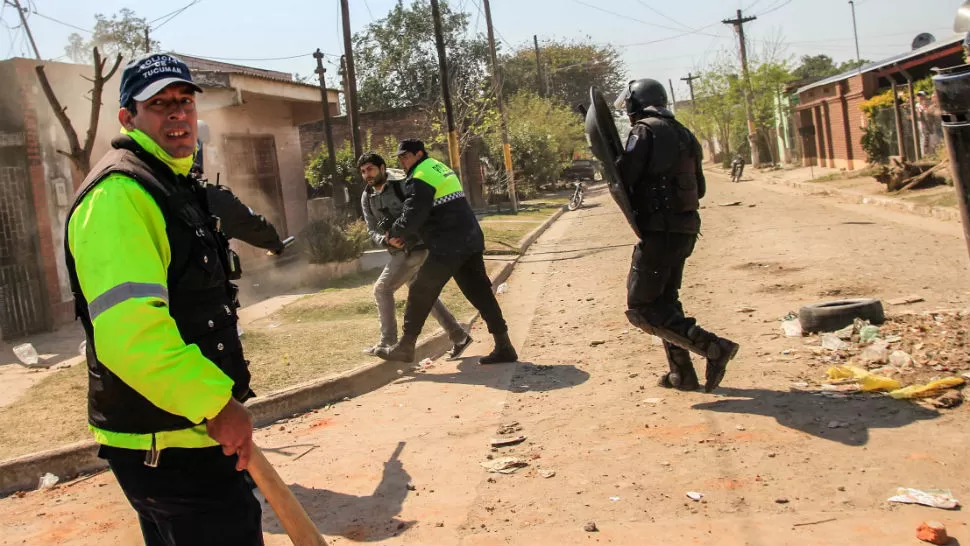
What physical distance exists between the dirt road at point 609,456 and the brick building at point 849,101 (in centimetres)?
2080

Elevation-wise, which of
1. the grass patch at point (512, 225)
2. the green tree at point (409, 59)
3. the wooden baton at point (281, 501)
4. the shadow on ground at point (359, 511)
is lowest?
the shadow on ground at point (359, 511)

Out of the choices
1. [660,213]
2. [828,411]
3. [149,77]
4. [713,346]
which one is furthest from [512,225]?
[149,77]

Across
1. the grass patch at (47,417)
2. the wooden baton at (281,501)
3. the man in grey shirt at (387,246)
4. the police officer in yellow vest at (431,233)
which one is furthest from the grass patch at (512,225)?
the wooden baton at (281,501)

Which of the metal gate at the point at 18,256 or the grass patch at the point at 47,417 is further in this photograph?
the metal gate at the point at 18,256

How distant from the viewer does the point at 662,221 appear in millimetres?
5297

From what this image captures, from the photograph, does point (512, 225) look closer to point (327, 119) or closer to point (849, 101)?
point (327, 119)

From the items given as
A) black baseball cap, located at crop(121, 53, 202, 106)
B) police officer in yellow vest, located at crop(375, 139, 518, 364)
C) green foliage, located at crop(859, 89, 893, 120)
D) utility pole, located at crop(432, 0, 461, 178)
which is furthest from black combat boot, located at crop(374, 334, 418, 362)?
green foliage, located at crop(859, 89, 893, 120)

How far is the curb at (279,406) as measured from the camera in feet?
16.9

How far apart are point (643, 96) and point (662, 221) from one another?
85 centimetres

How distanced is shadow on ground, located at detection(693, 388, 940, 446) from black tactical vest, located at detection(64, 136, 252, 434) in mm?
3210

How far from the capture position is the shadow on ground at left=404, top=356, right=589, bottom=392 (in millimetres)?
6244

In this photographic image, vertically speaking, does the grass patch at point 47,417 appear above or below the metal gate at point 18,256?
below

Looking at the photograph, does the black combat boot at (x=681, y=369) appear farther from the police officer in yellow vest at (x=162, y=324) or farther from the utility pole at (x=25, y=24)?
the utility pole at (x=25, y=24)

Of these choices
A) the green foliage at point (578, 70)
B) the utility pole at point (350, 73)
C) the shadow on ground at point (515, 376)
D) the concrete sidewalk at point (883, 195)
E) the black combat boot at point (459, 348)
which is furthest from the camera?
the green foliage at point (578, 70)
